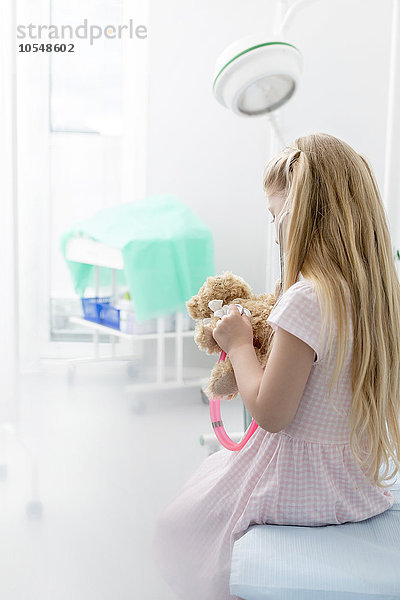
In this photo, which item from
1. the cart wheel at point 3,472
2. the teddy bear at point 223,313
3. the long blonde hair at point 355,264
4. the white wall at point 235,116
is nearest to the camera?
the long blonde hair at point 355,264

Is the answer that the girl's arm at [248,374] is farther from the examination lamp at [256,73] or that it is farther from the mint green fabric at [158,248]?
the mint green fabric at [158,248]

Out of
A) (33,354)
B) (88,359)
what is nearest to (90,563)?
(88,359)

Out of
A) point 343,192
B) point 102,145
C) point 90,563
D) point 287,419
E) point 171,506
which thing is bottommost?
point 90,563

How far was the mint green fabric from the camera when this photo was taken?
7.09 ft

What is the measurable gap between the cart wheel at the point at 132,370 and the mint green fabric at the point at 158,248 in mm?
450

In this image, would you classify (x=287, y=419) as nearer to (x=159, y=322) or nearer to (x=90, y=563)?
(x=90, y=563)

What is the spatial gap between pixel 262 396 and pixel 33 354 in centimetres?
208

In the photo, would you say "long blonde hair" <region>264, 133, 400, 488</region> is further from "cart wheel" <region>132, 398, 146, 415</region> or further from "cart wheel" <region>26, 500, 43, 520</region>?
"cart wheel" <region>132, 398, 146, 415</region>

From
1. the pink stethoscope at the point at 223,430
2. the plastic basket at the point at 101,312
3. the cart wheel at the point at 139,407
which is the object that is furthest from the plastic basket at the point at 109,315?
the pink stethoscope at the point at 223,430

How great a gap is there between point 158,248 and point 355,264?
1463mm

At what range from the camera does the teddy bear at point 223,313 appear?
89cm

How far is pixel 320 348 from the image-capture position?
0.72 metres

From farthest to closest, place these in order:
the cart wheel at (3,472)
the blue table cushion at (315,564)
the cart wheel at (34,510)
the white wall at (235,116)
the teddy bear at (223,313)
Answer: the white wall at (235,116), the cart wheel at (3,472), the cart wheel at (34,510), the teddy bear at (223,313), the blue table cushion at (315,564)

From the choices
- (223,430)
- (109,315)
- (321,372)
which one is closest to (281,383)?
(321,372)
